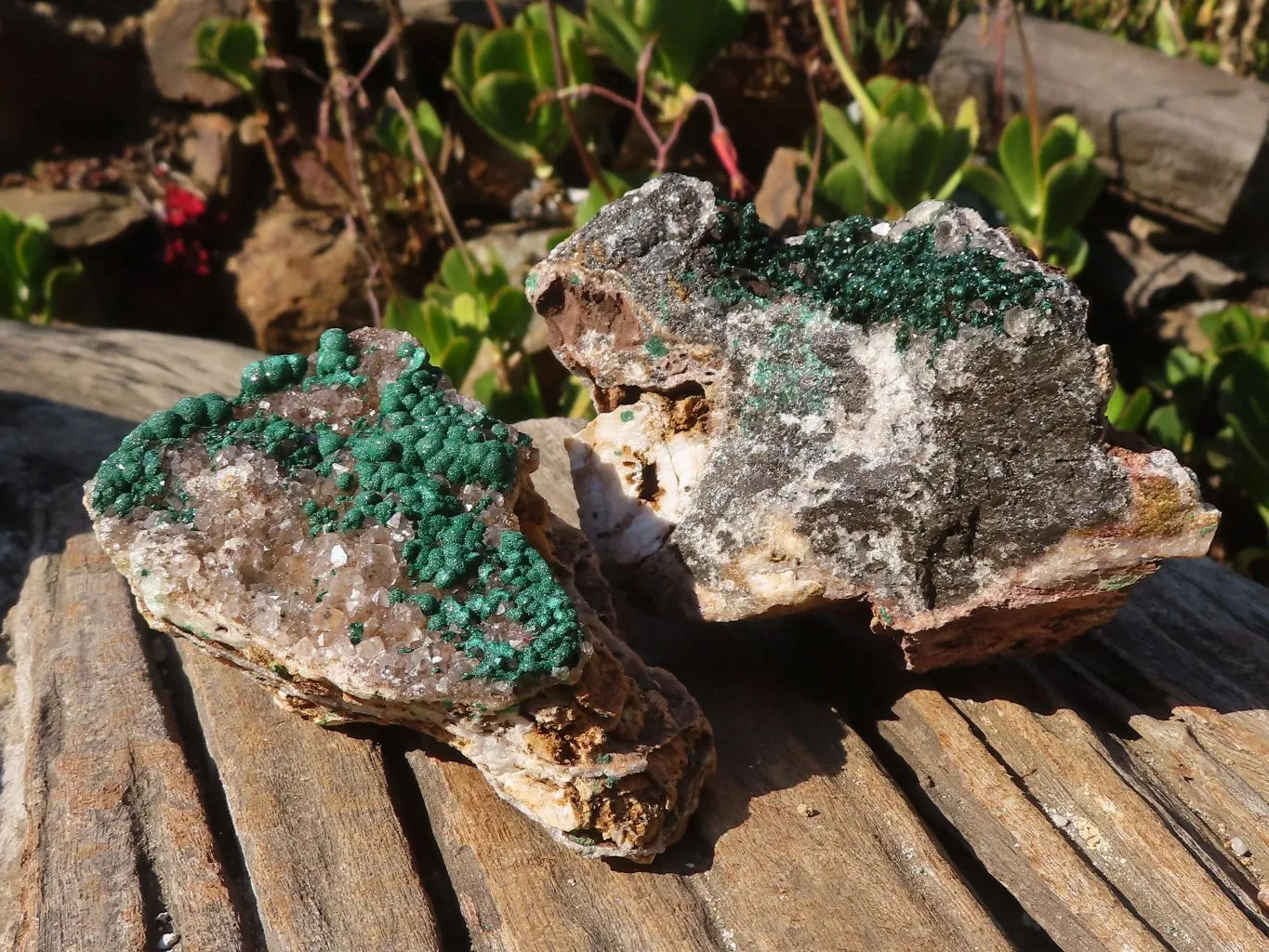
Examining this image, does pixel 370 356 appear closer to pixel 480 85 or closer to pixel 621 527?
pixel 621 527

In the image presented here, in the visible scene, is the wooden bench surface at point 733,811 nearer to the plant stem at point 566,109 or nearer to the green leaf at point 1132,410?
the green leaf at point 1132,410

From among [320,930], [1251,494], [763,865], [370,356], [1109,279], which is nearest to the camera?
[320,930]

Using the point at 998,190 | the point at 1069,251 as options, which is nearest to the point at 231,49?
the point at 998,190

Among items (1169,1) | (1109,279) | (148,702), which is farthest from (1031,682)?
(1169,1)

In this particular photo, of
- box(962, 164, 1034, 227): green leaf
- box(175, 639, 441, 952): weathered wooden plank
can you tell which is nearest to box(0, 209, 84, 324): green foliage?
box(175, 639, 441, 952): weathered wooden plank

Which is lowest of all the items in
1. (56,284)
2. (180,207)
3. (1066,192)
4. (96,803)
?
(180,207)

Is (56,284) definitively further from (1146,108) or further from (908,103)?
(1146,108)

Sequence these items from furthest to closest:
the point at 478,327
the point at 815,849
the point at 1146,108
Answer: the point at 1146,108, the point at 478,327, the point at 815,849
